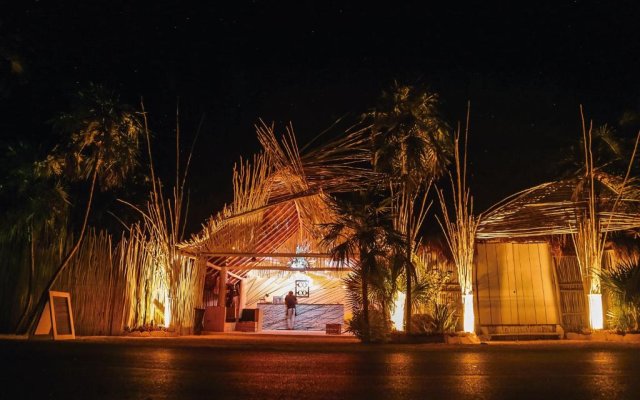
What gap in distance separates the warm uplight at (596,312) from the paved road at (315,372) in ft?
6.62

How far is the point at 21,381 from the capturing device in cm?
622

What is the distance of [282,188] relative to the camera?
51.5 feet

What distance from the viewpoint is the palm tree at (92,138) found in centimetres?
1390

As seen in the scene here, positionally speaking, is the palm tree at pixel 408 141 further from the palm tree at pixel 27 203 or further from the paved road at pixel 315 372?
the palm tree at pixel 27 203

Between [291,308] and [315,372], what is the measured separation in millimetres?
12806

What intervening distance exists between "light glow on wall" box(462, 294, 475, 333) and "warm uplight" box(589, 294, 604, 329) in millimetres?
2776

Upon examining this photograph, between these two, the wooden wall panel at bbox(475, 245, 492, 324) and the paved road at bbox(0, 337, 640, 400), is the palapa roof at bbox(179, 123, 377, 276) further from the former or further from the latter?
the paved road at bbox(0, 337, 640, 400)

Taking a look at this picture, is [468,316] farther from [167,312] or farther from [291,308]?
[291,308]

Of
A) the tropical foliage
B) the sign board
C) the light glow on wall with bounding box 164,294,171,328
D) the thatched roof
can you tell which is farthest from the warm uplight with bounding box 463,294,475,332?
the sign board

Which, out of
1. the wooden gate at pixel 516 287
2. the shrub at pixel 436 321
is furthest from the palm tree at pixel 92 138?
the wooden gate at pixel 516 287

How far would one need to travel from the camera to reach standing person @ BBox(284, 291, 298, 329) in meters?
19.8

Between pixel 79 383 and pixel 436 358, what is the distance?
5636 mm

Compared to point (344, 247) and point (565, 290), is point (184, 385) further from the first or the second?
point (565, 290)

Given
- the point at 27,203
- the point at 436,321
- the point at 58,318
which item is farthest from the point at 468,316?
the point at 27,203
